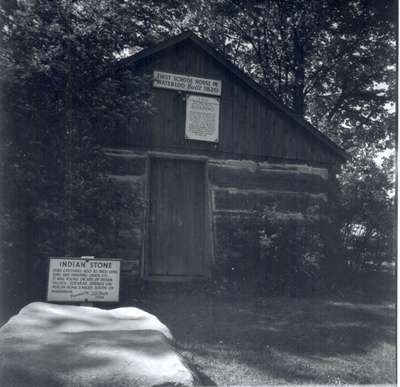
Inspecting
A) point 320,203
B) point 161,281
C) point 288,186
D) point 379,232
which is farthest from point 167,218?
point 379,232

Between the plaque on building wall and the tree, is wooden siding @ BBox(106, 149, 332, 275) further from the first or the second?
the tree

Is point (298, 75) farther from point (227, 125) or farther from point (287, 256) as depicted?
point (287, 256)

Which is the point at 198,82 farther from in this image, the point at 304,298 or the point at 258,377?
the point at 258,377

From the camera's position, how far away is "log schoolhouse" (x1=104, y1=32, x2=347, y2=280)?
9.10 m

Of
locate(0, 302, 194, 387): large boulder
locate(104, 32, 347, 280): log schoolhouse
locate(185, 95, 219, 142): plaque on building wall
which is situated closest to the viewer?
locate(0, 302, 194, 387): large boulder

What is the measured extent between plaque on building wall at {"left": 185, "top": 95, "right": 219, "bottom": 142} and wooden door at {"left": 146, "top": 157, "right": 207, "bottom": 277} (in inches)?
21.3

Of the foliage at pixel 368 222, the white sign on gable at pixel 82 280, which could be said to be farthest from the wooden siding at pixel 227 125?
the white sign on gable at pixel 82 280

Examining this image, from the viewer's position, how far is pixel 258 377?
424 cm

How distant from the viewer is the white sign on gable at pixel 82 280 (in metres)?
5.08

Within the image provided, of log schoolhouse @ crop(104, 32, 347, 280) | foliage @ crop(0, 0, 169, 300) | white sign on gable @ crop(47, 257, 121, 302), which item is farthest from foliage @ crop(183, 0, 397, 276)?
white sign on gable @ crop(47, 257, 121, 302)

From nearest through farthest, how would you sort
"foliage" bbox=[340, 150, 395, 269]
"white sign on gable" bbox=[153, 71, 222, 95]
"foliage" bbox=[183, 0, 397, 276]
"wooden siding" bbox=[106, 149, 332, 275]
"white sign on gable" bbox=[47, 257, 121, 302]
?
1. "white sign on gable" bbox=[47, 257, 121, 302]
2. "wooden siding" bbox=[106, 149, 332, 275]
3. "white sign on gable" bbox=[153, 71, 222, 95]
4. "foliage" bbox=[340, 150, 395, 269]
5. "foliage" bbox=[183, 0, 397, 276]

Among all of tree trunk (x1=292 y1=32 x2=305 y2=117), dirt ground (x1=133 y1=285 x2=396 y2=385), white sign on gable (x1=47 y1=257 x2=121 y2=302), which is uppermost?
tree trunk (x1=292 y1=32 x2=305 y2=117)

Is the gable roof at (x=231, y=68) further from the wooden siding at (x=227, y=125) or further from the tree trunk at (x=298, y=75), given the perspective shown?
the tree trunk at (x=298, y=75)

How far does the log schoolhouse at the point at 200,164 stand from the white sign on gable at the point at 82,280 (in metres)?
3.49
